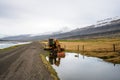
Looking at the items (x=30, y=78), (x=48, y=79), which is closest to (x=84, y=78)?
(x=48, y=79)

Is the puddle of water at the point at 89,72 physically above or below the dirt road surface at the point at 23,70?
below

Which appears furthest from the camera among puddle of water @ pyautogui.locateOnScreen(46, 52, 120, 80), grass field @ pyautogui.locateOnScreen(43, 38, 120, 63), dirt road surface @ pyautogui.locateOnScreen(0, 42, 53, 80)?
grass field @ pyautogui.locateOnScreen(43, 38, 120, 63)

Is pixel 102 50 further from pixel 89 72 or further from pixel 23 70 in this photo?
pixel 23 70

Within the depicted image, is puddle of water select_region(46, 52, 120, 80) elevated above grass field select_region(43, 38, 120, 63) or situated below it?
above

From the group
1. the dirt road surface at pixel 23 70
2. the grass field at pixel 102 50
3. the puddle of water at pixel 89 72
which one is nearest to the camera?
the dirt road surface at pixel 23 70

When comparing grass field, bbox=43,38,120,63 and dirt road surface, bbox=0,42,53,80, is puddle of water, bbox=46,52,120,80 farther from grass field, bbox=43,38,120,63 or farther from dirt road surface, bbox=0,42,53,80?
grass field, bbox=43,38,120,63

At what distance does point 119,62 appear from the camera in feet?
111

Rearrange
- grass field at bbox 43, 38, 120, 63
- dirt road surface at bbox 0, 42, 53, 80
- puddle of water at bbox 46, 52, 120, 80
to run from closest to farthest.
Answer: dirt road surface at bbox 0, 42, 53, 80
puddle of water at bbox 46, 52, 120, 80
grass field at bbox 43, 38, 120, 63

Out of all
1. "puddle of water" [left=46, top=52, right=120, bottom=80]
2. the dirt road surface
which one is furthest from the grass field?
the dirt road surface

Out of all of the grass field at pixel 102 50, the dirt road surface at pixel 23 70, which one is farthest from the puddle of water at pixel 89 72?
the grass field at pixel 102 50

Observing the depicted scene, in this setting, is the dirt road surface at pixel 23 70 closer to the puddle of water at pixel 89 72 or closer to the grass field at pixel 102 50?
the puddle of water at pixel 89 72

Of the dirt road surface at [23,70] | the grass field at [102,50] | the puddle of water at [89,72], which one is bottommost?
the grass field at [102,50]

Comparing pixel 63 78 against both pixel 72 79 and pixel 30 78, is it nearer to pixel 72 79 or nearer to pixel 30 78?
pixel 72 79

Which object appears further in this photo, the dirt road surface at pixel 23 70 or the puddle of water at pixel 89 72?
the puddle of water at pixel 89 72
